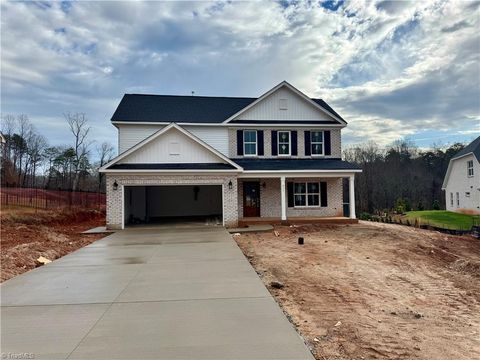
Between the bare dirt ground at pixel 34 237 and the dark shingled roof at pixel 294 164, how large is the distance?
8790 mm

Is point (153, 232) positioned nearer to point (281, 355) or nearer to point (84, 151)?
point (281, 355)

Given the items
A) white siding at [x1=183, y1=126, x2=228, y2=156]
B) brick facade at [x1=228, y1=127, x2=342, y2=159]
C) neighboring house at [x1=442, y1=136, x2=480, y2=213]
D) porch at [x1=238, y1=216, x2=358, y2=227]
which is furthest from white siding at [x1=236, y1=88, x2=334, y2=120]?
neighboring house at [x1=442, y1=136, x2=480, y2=213]

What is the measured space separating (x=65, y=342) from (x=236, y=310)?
7.82ft

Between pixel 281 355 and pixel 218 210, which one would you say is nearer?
pixel 281 355

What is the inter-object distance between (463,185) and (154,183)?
98.9 ft

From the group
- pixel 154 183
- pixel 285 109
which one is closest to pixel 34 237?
pixel 154 183

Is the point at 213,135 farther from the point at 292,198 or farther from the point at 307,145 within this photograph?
the point at 292,198

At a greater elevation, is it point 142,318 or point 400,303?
point 142,318

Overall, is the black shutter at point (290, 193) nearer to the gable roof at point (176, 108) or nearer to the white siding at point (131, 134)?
the gable roof at point (176, 108)

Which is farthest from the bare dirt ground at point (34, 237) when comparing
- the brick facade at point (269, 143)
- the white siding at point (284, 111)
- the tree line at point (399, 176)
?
the tree line at point (399, 176)

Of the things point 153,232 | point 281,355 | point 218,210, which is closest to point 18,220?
point 153,232

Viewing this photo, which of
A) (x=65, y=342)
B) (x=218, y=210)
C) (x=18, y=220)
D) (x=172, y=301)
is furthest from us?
(x=218, y=210)

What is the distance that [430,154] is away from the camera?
53.8 metres

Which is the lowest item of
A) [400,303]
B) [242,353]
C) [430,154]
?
[400,303]
